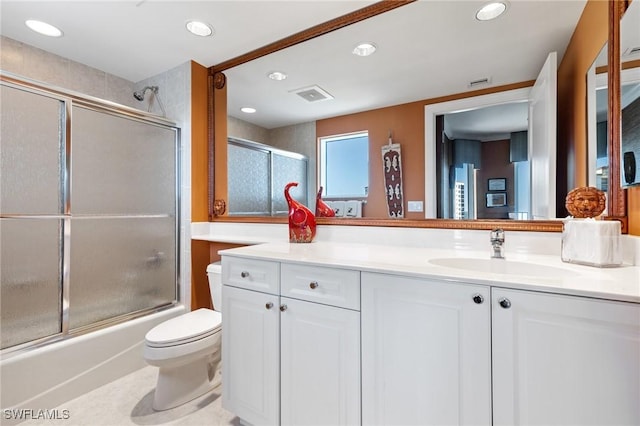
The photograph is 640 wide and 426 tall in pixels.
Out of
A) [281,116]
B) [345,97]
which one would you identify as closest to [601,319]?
[345,97]

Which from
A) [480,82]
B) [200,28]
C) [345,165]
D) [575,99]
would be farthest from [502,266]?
[200,28]

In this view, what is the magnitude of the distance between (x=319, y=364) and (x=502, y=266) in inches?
32.3

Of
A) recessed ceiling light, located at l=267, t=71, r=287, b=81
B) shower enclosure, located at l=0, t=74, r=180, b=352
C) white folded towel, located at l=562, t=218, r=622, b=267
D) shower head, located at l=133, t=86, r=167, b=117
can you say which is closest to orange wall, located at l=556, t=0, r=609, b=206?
white folded towel, located at l=562, t=218, r=622, b=267

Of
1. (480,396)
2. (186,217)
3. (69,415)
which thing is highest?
(186,217)

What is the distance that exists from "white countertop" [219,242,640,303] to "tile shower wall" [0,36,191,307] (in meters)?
1.10

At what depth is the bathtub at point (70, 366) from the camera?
1467mm

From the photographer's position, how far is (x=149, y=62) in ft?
7.24

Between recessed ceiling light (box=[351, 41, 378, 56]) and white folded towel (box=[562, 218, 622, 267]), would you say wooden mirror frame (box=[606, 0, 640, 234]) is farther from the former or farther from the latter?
recessed ceiling light (box=[351, 41, 378, 56])

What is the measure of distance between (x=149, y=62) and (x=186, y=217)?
1195 millimetres

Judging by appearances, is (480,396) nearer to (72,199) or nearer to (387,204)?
(387,204)

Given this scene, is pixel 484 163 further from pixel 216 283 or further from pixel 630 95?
pixel 216 283

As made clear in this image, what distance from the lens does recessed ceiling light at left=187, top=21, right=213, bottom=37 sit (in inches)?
70.0

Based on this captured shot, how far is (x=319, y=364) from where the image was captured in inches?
44.1

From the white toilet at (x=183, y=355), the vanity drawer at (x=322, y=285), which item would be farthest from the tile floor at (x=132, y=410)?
the vanity drawer at (x=322, y=285)
